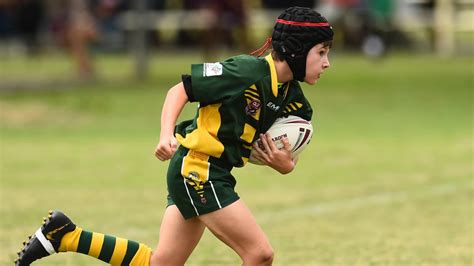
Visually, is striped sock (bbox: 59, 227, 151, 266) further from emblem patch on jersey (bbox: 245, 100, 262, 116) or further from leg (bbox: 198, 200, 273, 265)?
emblem patch on jersey (bbox: 245, 100, 262, 116)

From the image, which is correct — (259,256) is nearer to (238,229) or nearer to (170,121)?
(238,229)

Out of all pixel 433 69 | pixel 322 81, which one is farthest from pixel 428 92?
pixel 433 69

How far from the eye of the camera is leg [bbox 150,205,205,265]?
6863 millimetres

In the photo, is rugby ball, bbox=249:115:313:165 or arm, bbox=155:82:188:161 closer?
arm, bbox=155:82:188:161

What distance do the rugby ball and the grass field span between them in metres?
2.02

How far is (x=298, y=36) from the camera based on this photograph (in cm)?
673

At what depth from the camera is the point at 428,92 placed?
22.9 metres

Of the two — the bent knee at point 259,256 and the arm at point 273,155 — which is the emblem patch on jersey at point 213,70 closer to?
the arm at point 273,155

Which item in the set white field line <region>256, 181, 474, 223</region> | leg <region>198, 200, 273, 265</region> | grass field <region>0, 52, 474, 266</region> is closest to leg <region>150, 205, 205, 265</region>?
leg <region>198, 200, 273, 265</region>

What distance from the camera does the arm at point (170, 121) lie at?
6.43 metres

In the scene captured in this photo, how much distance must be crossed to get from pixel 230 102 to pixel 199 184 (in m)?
0.44

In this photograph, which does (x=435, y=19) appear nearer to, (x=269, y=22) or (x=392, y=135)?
(x=269, y=22)

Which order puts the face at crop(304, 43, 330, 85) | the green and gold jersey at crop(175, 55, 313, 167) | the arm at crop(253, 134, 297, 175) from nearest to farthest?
the green and gold jersey at crop(175, 55, 313, 167), the face at crop(304, 43, 330, 85), the arm at crop(253, 134, 297, 175)

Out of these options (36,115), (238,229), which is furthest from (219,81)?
(36,115)
